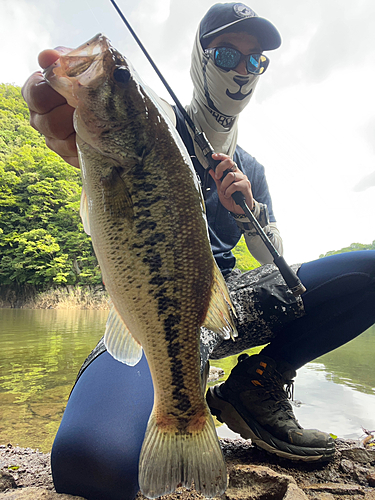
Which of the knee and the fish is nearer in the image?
the fish

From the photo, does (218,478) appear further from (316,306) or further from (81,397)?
(316,306)

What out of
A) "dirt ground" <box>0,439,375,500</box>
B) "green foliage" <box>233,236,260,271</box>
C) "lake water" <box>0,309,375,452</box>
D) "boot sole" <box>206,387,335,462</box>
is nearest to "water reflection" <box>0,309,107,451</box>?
"lake water" <box>0,309,375,452</box>

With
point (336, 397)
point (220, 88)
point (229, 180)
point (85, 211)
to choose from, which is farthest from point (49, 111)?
point (336, 397)

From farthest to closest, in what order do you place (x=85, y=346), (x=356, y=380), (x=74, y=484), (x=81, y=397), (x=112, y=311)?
(x=85, y=346)
(x=356, y=380)
(x=81, y=397)
(x=74, y=484)
(x=112, y=311)

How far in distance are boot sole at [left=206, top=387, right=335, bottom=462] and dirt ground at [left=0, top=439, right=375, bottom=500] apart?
66mm

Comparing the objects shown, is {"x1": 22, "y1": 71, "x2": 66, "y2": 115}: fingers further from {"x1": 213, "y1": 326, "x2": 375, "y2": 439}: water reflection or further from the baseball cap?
{"x1": 213, "y1": 326, "x2": 375, "y2": 439}: water reflection

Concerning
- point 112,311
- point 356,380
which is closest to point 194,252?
point 112,311

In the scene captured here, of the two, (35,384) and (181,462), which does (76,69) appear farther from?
(35,384)

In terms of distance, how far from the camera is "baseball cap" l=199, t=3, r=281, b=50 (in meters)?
2.40

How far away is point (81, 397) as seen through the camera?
1.50 meters

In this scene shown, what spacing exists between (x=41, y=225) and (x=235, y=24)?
78.4 ft

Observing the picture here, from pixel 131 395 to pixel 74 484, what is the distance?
0.40 metres

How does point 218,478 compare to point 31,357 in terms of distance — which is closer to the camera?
point 218,478

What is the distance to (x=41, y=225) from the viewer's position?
76.3 feet
